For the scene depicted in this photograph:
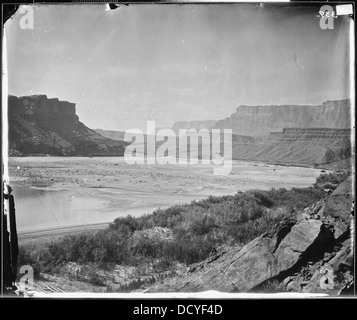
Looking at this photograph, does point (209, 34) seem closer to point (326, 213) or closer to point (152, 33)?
point (152, 33)

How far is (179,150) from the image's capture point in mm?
3830

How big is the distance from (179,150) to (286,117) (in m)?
0.99

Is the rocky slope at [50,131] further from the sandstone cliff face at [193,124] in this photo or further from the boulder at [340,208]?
the boulder at [340,208]

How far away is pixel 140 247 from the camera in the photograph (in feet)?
12.2

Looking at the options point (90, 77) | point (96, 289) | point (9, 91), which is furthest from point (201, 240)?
point (9, 91)

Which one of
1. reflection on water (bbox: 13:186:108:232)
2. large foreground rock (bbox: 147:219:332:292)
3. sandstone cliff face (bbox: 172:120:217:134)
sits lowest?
large foreground rock (bbox: 147:219:332:292)

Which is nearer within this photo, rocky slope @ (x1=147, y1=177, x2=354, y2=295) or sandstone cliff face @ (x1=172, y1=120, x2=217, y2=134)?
rocky slope @ (x1=147, y1=177, x2=354, y2=295)

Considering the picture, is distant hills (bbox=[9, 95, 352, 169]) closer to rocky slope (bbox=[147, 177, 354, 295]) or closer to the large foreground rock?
rocky slope (bbox=[147, 177, 354, 295])

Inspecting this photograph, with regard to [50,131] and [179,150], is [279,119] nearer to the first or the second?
[179,150]

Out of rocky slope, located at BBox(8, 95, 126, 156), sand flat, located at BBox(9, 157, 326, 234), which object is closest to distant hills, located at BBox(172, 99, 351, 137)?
sand flat, located at BBox(9, 157, 326, 234)

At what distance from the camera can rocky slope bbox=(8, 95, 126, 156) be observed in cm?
372

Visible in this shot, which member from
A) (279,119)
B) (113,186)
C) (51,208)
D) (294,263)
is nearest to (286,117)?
(279,119)

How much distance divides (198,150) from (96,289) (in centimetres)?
149

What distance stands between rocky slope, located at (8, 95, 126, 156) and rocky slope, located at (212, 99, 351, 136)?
3.44 feet
